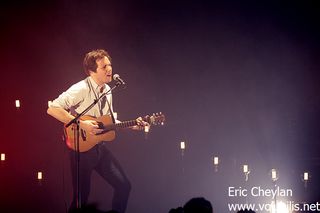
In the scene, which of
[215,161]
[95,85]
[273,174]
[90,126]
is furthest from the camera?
[215,161]

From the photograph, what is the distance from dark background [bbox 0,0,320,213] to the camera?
29.3 ft

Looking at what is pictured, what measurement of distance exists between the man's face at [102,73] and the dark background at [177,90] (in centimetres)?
51

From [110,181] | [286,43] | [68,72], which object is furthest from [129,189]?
[286,43]

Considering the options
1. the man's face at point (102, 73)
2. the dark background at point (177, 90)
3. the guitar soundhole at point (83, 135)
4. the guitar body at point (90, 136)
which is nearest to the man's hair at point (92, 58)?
the man's face at point (102, 73)

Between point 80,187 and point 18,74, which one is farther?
point 18,74

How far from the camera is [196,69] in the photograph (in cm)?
933

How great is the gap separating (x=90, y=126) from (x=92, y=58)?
4.30 feet

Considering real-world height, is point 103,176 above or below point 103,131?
below

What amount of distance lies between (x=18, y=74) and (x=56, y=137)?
3.86 feet

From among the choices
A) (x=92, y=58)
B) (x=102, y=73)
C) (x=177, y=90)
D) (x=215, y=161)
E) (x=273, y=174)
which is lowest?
(x=273, y=174)

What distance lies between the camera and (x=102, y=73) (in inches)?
335

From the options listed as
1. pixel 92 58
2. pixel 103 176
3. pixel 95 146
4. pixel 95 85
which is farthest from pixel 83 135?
pixel 92 58

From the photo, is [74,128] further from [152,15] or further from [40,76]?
[152,15]

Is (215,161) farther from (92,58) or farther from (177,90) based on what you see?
(92,58)
